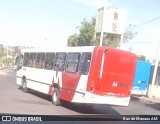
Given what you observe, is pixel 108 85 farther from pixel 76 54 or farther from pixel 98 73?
pixel 76 54

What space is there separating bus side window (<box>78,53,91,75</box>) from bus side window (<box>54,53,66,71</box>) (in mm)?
1694

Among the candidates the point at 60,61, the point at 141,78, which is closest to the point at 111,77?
the point at 60,61

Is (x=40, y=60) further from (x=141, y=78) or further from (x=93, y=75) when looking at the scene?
(x=141, y=78)

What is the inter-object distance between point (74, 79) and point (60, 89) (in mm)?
1475

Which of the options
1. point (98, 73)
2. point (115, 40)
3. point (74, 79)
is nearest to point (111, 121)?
point (98, 73)

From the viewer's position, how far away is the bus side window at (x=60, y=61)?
569 inches

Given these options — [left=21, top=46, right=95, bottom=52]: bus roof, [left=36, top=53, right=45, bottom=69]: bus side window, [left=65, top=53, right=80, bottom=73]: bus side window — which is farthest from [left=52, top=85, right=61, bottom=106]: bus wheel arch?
[left=36, top=53, right=45, bottom=69]: bus side window

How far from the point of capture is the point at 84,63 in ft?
41.4

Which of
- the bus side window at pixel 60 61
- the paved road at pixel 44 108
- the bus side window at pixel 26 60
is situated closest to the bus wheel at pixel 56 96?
the paved road at pixel 44 108

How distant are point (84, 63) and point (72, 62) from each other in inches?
41.6

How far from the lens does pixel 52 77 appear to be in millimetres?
15266

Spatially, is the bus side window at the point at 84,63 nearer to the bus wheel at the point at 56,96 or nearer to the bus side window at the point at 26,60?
the bus wheel at the point at 56,96

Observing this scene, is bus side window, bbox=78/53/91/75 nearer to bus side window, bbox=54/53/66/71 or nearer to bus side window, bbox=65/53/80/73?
bus side window, bbox=65/53/80/73

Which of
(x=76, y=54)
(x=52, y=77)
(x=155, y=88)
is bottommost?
(x=155, y=88)
